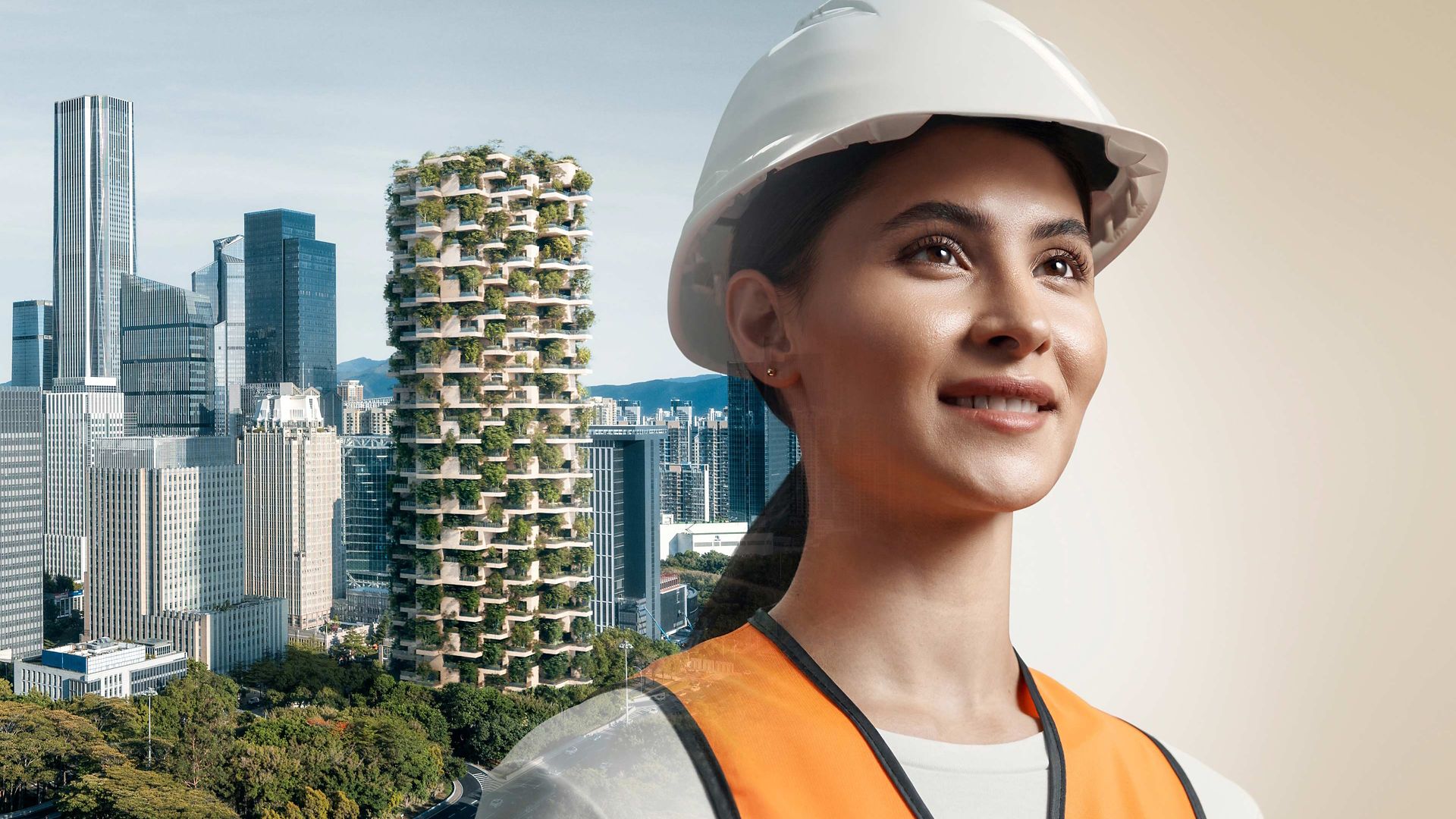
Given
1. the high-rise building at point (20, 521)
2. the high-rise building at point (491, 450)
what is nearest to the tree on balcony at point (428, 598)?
the high-rise building at point (491, 450)

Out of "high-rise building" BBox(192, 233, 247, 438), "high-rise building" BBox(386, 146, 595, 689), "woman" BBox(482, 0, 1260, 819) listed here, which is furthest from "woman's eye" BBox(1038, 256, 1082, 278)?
"high-rise building" BBox(192, 233, 247, 438)

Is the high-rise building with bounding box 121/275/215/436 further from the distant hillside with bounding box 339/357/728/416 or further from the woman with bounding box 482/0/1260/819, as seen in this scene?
the woman with bounding box 482/0/1260/819

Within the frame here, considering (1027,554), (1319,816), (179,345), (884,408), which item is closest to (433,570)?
(179,345)

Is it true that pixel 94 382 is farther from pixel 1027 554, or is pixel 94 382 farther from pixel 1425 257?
pixel 1425 257

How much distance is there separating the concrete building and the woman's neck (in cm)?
59

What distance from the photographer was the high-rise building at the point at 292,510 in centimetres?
113

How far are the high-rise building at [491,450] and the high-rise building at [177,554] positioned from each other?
15 centimetres

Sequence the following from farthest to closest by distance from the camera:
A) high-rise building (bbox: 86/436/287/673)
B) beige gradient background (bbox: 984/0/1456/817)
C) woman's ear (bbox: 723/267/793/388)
Answer: beige gradient background (bbox: 984/0/1456/817) → high-rise building (bbox: 86/436/287/673) → woman's ear (bbox: 723/267/793/388)

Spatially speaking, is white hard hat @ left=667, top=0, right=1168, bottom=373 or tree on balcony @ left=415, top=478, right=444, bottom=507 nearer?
white hard hat @ left=667, top=0, right=1168, bottom=373

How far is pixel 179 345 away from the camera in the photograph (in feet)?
3.77

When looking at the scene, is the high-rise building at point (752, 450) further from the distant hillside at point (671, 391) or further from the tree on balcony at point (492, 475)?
the tree on balcony at point (492, 475)

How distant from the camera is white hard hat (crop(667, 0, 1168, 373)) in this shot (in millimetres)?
915

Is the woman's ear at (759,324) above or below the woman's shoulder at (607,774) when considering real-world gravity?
above

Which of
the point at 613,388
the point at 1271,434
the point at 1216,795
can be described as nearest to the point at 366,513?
the point at 613,388
